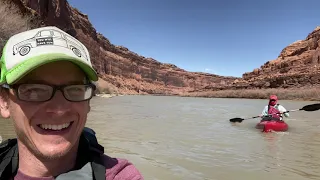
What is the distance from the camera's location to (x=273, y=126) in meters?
9.83

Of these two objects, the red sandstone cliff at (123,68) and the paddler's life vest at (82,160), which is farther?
the red sandstone cliff at (123,68)

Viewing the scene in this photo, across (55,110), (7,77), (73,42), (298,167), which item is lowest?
(298,167)

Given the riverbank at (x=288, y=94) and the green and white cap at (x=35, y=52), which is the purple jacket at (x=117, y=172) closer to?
the green and white cap at (x=35, y=52)

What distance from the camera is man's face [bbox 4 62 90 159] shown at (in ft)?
4.26

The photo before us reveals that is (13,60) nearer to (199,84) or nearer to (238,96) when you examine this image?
(238,96)

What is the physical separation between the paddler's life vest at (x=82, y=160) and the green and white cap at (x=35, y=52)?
1.30 feet

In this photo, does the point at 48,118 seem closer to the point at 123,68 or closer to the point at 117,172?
the point at 117,172

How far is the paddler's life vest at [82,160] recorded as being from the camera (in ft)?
4.27

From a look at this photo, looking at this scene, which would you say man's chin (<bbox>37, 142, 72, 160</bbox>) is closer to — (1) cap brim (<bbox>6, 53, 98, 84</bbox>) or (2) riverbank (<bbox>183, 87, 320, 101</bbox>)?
(1) cap brim (<bbox>6, 53, 98, 84</bbox>)

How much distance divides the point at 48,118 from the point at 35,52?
30cm

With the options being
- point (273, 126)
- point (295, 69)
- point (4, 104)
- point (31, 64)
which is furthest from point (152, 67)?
point (31, 64)

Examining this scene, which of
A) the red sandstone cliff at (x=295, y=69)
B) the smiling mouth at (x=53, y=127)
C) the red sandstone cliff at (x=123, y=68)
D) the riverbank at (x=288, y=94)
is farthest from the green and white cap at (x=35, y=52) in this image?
the red sandstone cliff at (x=295, y=69)

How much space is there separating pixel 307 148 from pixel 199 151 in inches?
114

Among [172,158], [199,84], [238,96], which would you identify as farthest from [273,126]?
[199,84]
